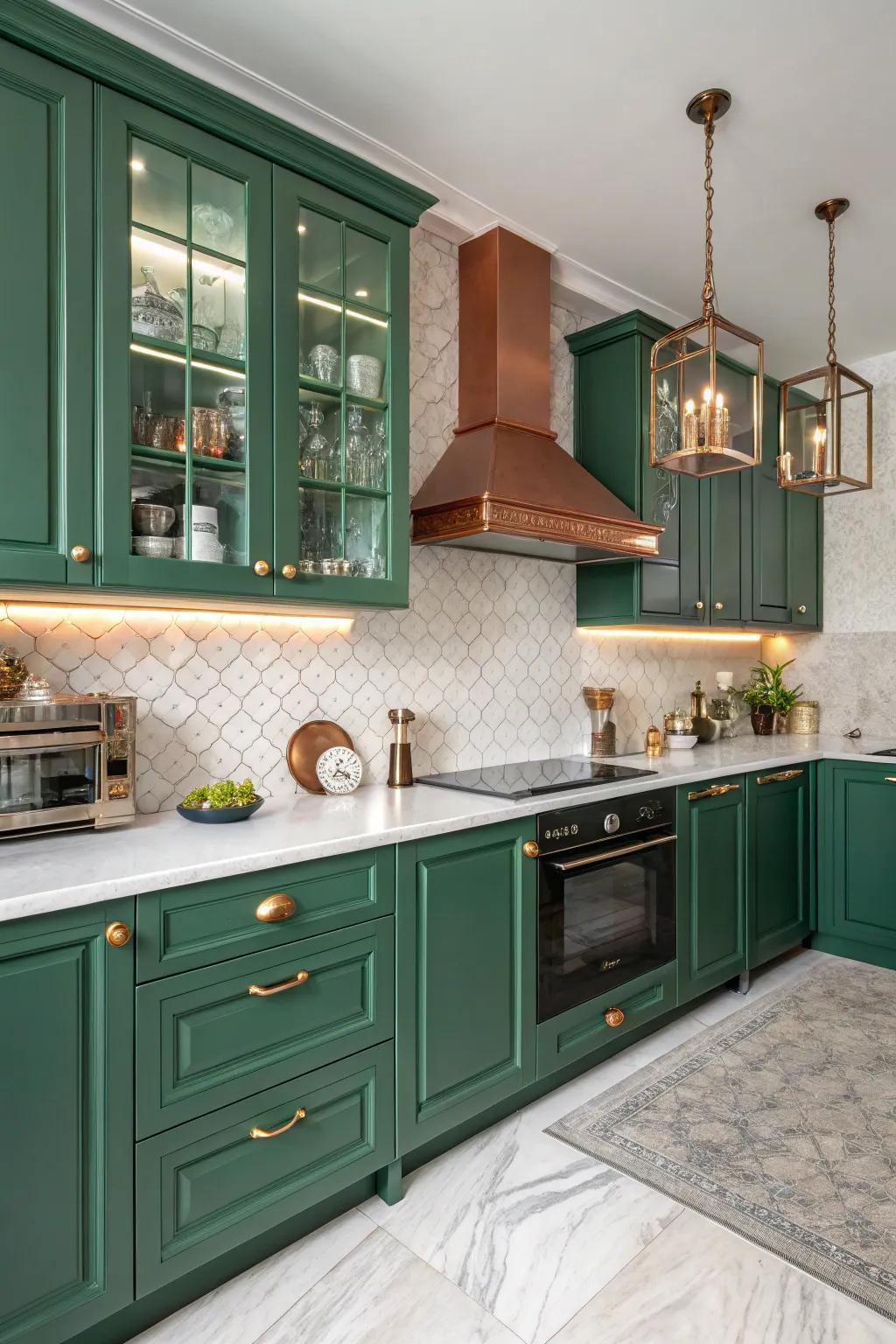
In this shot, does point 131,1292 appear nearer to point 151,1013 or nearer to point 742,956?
point 151,1013

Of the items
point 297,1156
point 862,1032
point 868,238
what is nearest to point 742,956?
point 862,1032

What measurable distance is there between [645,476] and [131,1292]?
116 inches

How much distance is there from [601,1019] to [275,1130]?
1217 millimetres

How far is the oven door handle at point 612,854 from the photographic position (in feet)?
7.72

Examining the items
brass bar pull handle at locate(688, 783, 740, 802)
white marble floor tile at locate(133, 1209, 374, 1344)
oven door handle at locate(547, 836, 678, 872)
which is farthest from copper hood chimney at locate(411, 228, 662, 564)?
white marble floor tile at locate(133, 1209, 374, 1344)

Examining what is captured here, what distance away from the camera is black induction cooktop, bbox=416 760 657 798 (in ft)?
7.99

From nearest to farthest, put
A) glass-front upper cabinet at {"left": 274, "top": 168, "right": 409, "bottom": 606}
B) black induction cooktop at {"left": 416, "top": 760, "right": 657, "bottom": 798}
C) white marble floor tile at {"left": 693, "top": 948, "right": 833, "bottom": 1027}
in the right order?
1. glass-front upper cabinet at {"left": 274, "top": 168, "right": 409, "bottom": 606}
2. black induction cooktop at {"left": 416, "top": 760, "right": 657, "bottom": 798}
3. white marble floor tile at {"left": 693, "top": 948, "right": 833, "bottom": 1027}

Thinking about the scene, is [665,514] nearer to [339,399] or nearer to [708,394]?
[708,394]

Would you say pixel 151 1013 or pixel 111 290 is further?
pixel 111 290

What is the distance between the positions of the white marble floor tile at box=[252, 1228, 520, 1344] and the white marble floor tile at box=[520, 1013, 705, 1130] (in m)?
0.66

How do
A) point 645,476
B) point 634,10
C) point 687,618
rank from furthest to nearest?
1. point 687,618
2. point 645,476
3. point 634,10

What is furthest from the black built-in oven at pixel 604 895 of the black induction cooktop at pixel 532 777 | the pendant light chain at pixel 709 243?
the pendant light chain at pixel 709 243

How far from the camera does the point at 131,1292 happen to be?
1.49m

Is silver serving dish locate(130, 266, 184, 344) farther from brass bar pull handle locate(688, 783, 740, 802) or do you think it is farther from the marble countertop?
brass bar pull handle locate(688, 783, 740, 802)
